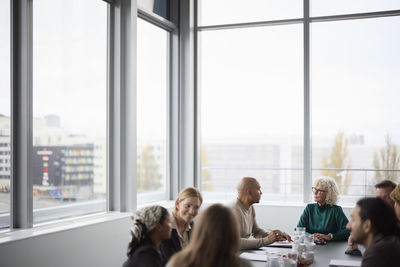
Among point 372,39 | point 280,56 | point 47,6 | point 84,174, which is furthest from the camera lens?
point 280,56

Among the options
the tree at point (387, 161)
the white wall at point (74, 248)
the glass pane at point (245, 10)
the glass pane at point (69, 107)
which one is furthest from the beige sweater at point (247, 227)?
the glass pane at point (245, 10)

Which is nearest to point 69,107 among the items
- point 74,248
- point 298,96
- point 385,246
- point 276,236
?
point 74,248

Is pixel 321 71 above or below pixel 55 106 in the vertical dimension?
above

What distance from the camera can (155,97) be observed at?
5723 mm

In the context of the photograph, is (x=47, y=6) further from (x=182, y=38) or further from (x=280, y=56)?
(x=280, y=56)

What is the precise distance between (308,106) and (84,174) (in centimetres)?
268

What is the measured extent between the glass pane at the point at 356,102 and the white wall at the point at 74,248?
2.52m

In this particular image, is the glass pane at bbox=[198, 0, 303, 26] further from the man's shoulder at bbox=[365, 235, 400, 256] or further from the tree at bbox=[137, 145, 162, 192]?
the man's shoulder at bbox=[365, 235, 400, 256]

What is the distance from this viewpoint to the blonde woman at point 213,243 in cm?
194

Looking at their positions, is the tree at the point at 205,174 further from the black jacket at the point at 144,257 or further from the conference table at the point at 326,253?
the black jacket at the point at 144,257

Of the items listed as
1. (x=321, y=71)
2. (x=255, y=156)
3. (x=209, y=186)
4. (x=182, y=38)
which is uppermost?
(x=182, y=38)

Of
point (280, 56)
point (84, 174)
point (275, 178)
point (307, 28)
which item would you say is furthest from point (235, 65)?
point (84, 174)

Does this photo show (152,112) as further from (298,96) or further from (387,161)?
(387,161)

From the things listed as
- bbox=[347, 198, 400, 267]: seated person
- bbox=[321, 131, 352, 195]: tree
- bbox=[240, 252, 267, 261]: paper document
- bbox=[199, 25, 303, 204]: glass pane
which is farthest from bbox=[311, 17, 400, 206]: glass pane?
bbox=[347, 198, 400, 267]: seated person
